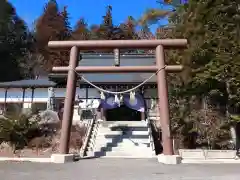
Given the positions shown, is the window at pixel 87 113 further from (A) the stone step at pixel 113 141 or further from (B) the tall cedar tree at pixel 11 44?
(B) the tall cedar tree at pixel 11 44

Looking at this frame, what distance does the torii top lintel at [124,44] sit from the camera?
12344 mm

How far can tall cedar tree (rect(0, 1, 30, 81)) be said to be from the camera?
39.8 meters

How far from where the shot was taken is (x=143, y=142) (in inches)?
595

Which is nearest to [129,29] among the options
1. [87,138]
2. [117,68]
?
[87,138]

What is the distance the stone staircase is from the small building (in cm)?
175

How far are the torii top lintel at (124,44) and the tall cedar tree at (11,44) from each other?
29.2 metres

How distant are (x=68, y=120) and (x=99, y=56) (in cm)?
1427

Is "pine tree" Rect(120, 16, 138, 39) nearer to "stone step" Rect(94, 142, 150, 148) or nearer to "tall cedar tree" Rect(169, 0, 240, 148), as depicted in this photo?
"tall cedar tree" Rect(169, 0, 240, 148)

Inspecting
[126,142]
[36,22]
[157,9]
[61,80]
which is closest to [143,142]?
[126,142]

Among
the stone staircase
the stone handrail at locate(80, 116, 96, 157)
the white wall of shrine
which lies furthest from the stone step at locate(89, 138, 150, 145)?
the white wall of shrine

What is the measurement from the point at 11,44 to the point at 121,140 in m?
31.5

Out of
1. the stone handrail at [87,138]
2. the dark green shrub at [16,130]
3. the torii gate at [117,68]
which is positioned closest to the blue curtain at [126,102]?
the stone handrail at [87,138]

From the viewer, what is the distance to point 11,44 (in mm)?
41750

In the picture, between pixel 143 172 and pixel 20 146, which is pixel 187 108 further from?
pixel 20 146
